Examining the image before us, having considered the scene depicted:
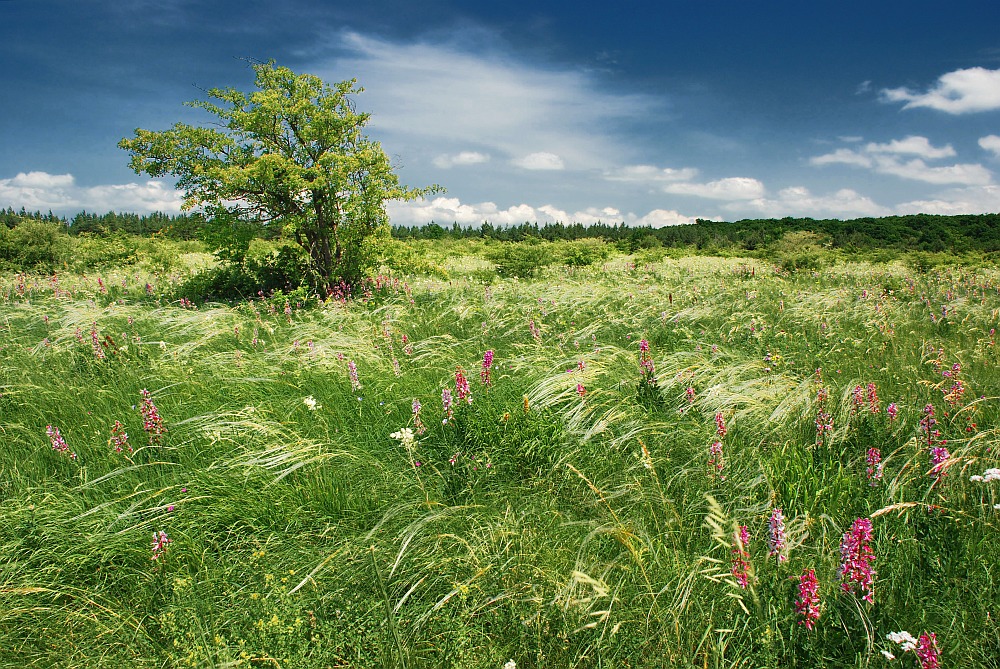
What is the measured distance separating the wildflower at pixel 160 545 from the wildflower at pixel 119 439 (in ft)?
3.26

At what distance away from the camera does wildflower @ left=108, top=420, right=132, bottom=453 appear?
2.90 meters

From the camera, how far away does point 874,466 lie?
2.54 metres

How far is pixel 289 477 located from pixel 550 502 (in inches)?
55.9

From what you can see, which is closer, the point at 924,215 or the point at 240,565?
the point at 240,565

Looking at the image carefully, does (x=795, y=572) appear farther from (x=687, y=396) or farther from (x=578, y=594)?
(x=687, y=396)

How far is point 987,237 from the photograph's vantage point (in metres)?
31.4

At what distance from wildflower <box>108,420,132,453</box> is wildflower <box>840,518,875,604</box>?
3535mm

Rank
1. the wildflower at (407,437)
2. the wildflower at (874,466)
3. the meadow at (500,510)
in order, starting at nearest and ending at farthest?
the meadow at (500,510) → the wildflower at (874,466) → the wildflower at (407,437)

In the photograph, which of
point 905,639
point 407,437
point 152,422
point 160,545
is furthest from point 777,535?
point 152,422

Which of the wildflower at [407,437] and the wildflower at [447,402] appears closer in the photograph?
the wildflower at [407,437]

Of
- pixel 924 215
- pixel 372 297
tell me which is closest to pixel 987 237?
pixel 924 215

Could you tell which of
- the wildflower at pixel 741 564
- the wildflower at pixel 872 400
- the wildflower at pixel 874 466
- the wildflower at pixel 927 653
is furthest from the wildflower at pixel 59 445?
the wildflower at pixel 872 400

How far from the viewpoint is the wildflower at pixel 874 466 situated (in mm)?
2392

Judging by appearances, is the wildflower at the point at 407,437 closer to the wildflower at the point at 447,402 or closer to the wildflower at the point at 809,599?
the wildflower at the point at 447,402
